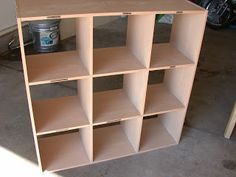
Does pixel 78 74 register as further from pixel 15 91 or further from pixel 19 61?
pixel 19 61

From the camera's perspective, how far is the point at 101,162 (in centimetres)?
176

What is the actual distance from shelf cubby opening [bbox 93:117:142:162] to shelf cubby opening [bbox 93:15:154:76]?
1.21 ft

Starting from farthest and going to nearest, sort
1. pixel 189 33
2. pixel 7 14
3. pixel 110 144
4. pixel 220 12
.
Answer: pixel 220 12
pixel 7 14
pixel 110 144
pixel 189 33

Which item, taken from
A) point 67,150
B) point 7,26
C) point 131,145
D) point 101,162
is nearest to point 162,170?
point 131,145

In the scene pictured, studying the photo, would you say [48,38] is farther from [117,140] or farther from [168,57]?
[168,57]

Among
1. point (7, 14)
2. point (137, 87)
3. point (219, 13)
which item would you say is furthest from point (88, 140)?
point (219, 13)

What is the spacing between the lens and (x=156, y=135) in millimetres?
1963

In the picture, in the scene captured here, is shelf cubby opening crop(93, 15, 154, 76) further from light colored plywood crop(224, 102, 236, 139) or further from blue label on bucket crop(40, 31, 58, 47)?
blue label on bucket crop(40, 31, 58, 47)

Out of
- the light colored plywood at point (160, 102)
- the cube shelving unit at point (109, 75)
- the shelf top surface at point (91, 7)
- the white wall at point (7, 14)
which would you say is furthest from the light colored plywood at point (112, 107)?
the white wall at point (7, 14)

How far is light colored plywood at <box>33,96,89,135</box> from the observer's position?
1.52 metres

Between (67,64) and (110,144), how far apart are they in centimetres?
68

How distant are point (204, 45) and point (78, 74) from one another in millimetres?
2585

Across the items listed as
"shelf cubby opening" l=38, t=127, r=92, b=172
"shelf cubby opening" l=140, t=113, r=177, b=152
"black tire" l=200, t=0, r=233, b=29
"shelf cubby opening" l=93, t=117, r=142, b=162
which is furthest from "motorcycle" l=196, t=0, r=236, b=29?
"shelf cubby opening" l=38, t=127, r=92, b=172

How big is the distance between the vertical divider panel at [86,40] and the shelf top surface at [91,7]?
0.06 metres
